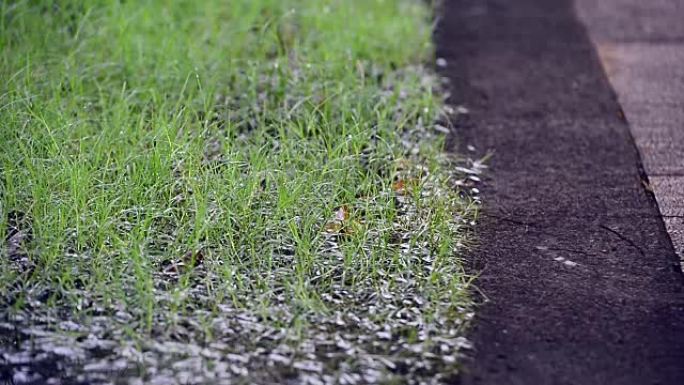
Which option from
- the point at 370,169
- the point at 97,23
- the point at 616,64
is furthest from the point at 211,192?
the point at 616,64

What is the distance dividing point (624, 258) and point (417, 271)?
70 cm

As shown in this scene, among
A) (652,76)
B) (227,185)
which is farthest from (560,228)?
(652,76)

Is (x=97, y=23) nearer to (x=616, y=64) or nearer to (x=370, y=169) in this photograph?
(x=370, y=169)

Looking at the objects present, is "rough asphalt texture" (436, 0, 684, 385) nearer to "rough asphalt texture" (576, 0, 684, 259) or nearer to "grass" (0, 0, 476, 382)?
"rough asphalt texture" (576, 0, 684, 259)

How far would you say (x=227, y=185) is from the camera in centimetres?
375

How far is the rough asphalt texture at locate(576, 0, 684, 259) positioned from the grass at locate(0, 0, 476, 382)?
0.83m

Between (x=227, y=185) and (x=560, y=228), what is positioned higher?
(x=227, y=185)

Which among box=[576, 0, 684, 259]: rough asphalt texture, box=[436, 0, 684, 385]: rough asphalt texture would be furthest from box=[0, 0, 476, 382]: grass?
box=[576, 0, 684, 259]: rough asphalt texture

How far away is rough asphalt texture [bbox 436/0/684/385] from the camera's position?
3018 millimetres

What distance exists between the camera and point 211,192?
3715 mm

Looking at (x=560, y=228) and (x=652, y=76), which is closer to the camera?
(x=560, y=228)

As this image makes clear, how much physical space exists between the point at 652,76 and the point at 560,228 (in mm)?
1714

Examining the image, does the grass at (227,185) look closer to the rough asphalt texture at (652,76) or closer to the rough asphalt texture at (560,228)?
the rough asphalt texture at (560,228)

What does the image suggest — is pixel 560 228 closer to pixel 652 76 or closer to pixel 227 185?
pixel 227 185
